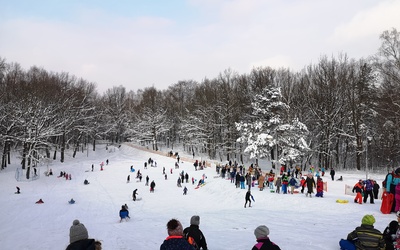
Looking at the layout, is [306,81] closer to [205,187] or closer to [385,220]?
[205,187]

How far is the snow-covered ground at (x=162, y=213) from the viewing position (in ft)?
37.5

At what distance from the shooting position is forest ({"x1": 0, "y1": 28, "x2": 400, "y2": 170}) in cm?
3622

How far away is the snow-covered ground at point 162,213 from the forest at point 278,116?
658 centimetres

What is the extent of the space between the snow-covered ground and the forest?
6577mm

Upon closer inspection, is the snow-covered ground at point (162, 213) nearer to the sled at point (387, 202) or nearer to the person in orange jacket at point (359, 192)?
the sled at point (387, 202)

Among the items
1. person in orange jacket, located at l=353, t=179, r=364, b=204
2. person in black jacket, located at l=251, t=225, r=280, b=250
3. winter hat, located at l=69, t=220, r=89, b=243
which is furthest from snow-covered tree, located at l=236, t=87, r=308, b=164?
winter hat, located at l=69, t=220, r=89, b=243

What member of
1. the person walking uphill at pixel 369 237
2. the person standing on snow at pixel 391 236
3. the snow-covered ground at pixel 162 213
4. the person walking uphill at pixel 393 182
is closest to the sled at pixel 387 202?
the person walking uphill at pixel 393 182

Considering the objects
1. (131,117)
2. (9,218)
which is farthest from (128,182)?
(131,117)

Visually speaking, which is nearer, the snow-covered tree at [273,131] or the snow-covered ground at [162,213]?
the snow-covered ground at [162,213]

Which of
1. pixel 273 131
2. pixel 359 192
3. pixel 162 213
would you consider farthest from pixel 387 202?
pixel 273 131

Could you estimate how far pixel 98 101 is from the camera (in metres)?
82.9

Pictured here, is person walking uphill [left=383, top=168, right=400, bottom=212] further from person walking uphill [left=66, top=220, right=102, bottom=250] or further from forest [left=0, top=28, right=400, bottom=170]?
forest [left=0, top=28, right=400, bottom=170]

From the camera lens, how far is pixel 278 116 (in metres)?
40.0

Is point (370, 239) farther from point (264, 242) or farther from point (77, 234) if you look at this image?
point (77, 234)
